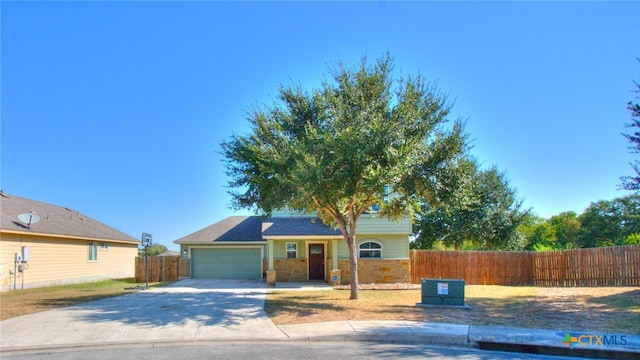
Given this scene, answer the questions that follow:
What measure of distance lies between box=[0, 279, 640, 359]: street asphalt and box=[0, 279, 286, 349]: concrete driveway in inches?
0.8

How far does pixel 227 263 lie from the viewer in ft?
90.6

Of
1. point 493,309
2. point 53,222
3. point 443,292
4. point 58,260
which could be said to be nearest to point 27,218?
point 58,260

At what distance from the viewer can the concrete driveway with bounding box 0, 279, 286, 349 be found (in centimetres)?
1032

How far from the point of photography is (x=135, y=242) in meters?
35.5

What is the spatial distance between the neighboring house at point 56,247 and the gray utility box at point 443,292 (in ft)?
59.7

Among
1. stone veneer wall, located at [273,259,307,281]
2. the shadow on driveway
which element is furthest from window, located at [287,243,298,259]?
the shadow on driveway

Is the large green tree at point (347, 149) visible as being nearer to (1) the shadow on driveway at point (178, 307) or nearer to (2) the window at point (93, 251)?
(1) the shadow on driveway at point (178, 307)

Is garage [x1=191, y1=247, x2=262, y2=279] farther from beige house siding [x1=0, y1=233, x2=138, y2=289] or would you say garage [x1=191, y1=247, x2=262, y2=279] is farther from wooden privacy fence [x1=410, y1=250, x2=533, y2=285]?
wooden privacy fence [x1=410, y1=250, x2=533, y2=285]

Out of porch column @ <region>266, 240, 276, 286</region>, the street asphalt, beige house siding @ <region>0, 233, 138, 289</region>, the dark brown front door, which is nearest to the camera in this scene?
the street asphalt

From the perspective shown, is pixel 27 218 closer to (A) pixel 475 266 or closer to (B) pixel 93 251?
(B) pixel 93 251

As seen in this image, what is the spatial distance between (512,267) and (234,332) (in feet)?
64.0

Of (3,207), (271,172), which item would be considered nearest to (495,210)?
(271,172)

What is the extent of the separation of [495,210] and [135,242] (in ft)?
86.5

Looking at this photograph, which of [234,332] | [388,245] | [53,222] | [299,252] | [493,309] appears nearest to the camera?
[234,332]
